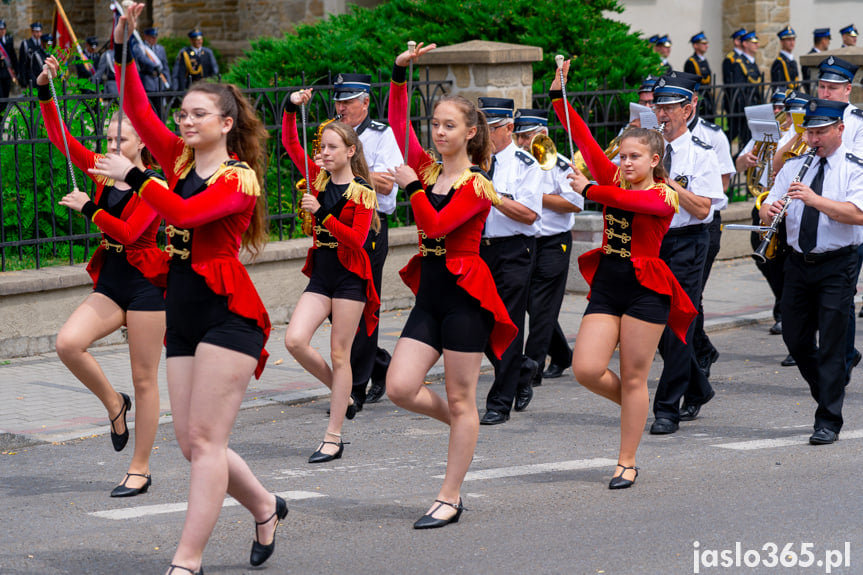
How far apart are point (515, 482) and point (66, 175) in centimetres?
563

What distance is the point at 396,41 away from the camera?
14125 mm

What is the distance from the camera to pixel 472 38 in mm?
14430

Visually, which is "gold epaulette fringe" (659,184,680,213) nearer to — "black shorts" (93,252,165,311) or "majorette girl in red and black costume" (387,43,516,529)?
"majorette girl in red and black costume" (387,43,516,529)

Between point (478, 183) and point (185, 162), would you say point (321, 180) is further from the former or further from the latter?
point (185, 162)

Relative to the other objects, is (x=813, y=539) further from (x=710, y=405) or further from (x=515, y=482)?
(x=710, y=405)

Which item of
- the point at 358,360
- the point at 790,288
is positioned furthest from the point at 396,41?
the point at 790,288

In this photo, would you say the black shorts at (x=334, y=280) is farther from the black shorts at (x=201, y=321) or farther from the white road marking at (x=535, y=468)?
the black shorts at (x=201, y=321)

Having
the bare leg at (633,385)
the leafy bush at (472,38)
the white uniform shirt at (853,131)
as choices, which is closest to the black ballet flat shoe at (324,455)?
the bare leg at (633,385)

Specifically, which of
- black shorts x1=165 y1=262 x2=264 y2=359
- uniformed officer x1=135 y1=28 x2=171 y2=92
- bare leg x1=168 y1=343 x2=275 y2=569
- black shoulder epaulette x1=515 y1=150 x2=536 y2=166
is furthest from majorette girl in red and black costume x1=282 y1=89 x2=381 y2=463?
uniformed officer x1=135 y1=28 x2=171 y2=92

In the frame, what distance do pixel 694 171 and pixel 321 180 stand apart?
7.19ft

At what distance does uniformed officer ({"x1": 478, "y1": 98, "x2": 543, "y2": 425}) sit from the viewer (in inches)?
307

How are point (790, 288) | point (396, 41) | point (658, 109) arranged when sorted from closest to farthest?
1. point (790, 288)
2. point (658, 109)
3. point (396, 41)

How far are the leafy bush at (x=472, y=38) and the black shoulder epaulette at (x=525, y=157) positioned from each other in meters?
5.85

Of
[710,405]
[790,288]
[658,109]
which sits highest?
[658,109]
